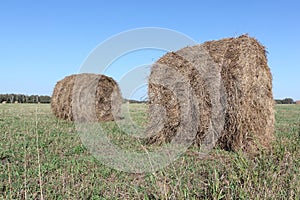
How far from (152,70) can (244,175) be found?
4290 mm

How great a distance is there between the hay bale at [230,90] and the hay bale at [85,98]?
17.6 ft

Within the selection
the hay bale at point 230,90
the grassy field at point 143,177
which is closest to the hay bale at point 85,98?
the hay bale at point 230,90

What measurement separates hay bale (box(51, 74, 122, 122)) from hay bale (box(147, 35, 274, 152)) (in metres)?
5.37

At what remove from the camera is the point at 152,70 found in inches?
285

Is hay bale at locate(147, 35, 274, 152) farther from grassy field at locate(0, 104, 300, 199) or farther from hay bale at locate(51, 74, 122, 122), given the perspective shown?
hay bale at locate(51, 74, 122, 122)

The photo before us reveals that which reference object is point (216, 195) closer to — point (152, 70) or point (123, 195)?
point (123, 195)

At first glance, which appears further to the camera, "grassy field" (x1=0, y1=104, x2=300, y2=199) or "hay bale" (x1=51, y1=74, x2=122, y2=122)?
"hay bale" (x1=51, y1=74, x2=122, y2=122)

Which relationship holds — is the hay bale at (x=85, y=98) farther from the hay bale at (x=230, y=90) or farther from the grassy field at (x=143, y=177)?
the grassy field at (x=143, y=177)

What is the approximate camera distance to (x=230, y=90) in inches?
239

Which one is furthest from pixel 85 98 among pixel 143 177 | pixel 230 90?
pixel 143 177

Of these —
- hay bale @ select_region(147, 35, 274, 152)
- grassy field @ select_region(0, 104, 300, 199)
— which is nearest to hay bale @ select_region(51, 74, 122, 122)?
hay bale @ select_region(147, 35, 274, 152)

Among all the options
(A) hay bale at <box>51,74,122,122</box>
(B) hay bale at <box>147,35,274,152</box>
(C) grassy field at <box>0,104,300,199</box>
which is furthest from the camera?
(A) hay bale at <box>51,74,122,122</box>

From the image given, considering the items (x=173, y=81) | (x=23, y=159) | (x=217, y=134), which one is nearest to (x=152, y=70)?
(x=173, y=81)

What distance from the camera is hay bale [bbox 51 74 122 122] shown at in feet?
39.0
